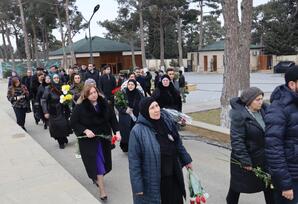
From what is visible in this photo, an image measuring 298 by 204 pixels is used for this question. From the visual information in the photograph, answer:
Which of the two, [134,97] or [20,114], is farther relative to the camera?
[20,114]

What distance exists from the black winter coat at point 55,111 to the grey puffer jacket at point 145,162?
5375 mm

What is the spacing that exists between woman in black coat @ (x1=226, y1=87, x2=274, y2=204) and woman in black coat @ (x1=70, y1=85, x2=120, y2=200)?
200 centimetres

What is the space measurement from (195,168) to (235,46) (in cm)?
378

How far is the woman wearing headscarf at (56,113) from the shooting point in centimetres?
854

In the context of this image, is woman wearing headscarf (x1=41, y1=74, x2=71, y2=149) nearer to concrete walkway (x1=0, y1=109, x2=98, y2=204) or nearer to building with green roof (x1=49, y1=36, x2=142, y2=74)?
concrete walkway (x1=0, y1=109, x2=98, y2=204)

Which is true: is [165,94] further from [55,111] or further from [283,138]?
[283,138]

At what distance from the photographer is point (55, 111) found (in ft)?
28.6

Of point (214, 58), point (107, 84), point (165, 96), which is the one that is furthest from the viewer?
point (214, 58)

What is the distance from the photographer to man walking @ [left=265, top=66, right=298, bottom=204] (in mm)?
3123

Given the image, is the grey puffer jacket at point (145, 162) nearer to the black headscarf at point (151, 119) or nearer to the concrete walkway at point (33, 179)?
the black headscarf at point (151, 119)

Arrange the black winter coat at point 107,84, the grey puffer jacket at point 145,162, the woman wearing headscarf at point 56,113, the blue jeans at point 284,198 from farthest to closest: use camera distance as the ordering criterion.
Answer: the black winter coat at point 107,84
the woman wearing headscarf at point 56,113
the grey puffer jacket at point 145,162
the blue jeans at point 284,198

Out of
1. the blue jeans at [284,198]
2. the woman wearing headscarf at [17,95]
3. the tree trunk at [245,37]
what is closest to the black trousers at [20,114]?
the woman wearing headscarf at [17,95]

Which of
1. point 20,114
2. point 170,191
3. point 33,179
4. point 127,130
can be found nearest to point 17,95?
point 20,114

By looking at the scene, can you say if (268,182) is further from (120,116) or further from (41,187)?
(120,116)
